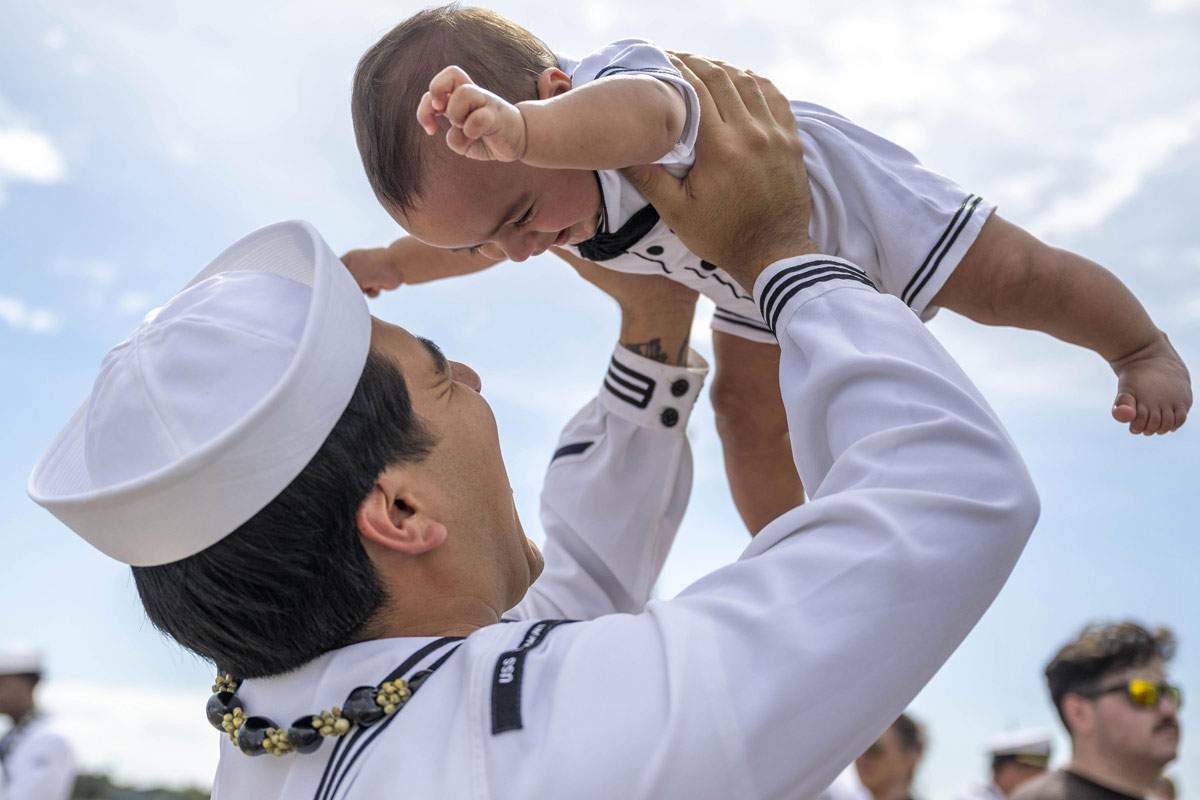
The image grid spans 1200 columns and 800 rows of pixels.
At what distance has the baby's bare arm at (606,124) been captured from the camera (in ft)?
6.57

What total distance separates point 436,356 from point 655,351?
80 centimetres

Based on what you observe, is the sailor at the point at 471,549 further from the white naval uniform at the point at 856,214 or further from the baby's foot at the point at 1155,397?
the baby's foot at the point at 1155,397

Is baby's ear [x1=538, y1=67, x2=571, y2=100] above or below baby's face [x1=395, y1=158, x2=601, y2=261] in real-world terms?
above

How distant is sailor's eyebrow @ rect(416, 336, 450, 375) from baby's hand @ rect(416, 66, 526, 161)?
348 millimetres

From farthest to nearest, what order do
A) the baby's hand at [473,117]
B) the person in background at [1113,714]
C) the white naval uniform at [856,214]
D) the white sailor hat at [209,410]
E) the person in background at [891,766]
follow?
1. the person in background at [891,766]
2. the person in background at [1113,714]
3. the white naval uniform at [856,214]
4. the baby's hand at [473,117]
5. the white sailor hat at [209,410]

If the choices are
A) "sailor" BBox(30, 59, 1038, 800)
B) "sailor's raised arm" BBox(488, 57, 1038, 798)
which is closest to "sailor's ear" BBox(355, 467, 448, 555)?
"sailor" BBox(30, 59, 1038, 800)

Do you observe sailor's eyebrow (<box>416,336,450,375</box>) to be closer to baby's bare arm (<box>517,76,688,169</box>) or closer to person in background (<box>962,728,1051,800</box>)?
baby's bare arm (<box>517,76,688,169</box>)

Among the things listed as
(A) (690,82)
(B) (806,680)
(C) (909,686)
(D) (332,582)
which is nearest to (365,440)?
(D) (332,582)

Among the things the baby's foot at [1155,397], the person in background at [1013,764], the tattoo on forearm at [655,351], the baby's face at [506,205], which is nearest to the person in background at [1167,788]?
the person in background at [1013,764]

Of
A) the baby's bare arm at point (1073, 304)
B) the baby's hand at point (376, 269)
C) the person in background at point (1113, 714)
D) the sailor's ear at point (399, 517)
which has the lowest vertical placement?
the person in background at point (1113, 714)

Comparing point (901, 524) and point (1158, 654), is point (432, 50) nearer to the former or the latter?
point (901, 524)

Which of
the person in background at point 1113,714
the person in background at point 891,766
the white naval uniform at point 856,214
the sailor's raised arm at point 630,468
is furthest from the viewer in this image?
the person in background at point 891,766

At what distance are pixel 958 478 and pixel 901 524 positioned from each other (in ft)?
0.39

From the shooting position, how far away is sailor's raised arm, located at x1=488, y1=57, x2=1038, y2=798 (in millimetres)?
1484
